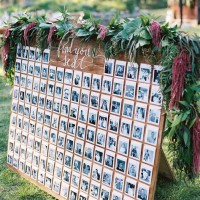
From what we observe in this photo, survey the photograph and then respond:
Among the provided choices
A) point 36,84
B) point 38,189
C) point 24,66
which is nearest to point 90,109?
point 36,84

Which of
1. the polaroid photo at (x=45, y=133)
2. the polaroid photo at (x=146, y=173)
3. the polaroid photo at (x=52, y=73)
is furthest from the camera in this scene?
the polaroid photo at (x=45, y=133)

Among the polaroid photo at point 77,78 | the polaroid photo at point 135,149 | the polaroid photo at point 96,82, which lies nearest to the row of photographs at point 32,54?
the polaroid photo at point 77,78

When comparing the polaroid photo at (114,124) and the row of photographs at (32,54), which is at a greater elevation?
the row of photographs at (32,54)

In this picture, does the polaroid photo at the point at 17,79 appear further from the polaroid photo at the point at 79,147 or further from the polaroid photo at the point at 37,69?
the polaroid photo at the point at 79,147

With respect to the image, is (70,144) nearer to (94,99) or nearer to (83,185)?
(83,185)

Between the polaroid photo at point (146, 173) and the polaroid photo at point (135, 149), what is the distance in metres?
0.08

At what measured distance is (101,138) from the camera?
3.19 m

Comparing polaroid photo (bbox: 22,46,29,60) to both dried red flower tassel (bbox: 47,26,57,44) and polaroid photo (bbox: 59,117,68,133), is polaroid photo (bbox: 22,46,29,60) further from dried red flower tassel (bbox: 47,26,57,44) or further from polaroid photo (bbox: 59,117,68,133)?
polaroid photo (bbox: 59,117,68,133)

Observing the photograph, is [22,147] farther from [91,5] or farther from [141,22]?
[91,5]

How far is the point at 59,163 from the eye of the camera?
3.56 m

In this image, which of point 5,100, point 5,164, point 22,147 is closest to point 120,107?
point 22,147

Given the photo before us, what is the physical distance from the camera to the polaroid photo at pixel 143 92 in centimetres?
285

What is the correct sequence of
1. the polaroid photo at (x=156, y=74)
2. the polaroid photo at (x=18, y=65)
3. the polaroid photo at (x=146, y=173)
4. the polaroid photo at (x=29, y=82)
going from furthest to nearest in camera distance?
the polaroid photo at (x=18, y=65), the polaroid photo at (x=29, y=82), the polaroid photo at (x=146, y=173), the polaroid photo at (x=156, y=74)

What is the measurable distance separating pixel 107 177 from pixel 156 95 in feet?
2.59
